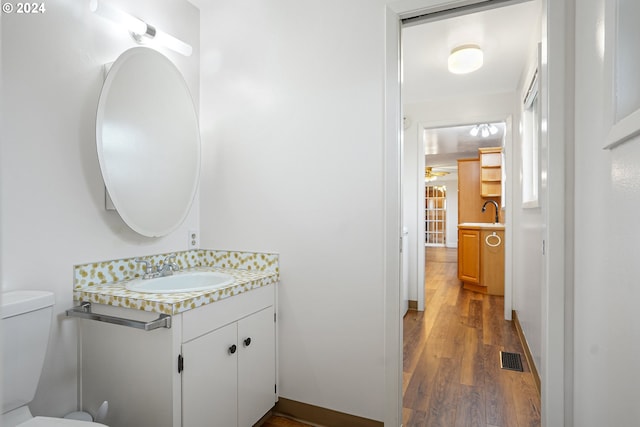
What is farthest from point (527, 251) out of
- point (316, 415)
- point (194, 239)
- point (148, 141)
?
point (148, 141)

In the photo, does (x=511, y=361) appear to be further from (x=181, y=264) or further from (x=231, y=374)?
(x=181, y=264)

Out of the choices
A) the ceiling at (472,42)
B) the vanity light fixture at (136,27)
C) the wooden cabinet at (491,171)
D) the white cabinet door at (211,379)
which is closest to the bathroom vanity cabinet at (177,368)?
the white cabinet door at (211,379)

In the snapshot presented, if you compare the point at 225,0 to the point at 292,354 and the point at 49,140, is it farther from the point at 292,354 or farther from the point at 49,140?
the point at 292,354

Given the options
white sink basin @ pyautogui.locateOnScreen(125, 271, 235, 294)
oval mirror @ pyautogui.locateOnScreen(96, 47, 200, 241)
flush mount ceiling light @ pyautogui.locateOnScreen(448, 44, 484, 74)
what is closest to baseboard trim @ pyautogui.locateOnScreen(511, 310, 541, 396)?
white sink basin @ pyautogui.locateOnScreen(125, 271, 235, 294)

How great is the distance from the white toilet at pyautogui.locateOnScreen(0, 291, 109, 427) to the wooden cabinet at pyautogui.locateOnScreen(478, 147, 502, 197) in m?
5.55

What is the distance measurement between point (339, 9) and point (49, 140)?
148cm

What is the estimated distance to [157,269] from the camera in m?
1.92

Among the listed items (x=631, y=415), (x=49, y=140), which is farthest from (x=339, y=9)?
(x=631, y=415)

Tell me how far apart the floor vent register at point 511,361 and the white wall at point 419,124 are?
1288 mm

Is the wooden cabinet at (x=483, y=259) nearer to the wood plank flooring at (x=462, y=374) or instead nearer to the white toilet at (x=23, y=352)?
the wood plank flooring at (x=462, y=374)

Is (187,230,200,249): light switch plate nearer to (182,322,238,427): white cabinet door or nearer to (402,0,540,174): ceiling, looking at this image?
(182,322,238,427): white cabinet door

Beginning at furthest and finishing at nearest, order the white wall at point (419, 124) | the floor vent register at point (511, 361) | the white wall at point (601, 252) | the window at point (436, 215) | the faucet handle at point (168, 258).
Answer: the window at point (436, 215) → the white wall at point (419, 124) → the floor vent register at point (511, 361) → the faucet handle at point (168, 258) → the white wall at point (601, 252)

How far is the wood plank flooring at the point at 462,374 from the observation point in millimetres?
2004

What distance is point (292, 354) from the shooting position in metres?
2.02
